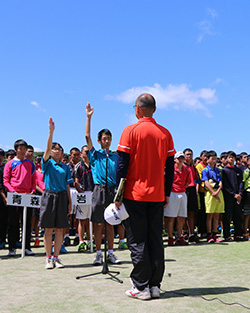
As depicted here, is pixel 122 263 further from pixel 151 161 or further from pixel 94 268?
pixel 151 161

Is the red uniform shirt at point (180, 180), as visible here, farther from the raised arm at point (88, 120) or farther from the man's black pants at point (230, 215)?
the raised arm at point (88, 120)

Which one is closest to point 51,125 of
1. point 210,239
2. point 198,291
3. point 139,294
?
point 139,294

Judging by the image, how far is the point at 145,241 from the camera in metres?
4.00

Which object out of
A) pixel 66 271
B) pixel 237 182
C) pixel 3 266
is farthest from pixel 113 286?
pixel 237 182

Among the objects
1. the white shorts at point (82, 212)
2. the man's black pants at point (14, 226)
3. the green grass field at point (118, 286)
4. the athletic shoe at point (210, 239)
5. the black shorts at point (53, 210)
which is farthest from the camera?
the athletic shoe at point (210, 239)

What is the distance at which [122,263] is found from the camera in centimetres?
605

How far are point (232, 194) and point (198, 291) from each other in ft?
17.4

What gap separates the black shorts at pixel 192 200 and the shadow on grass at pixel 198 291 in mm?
4878

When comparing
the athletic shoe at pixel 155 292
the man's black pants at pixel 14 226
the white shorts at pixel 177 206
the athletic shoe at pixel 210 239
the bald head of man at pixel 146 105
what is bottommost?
the athletic shoe at pixel 155 292

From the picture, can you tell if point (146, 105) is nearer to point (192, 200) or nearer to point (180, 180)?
point (180, 180)

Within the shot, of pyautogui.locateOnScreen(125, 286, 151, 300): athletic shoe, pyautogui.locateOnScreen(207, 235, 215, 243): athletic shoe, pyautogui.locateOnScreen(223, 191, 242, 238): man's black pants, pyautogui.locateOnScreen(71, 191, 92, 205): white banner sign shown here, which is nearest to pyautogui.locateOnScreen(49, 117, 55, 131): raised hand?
pyautogui.locateOnScreen(71, 191, 92, 205): white banner sign

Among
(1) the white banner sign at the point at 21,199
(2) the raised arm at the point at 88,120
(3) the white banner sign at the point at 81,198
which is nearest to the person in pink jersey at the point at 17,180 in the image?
(1) the white banner sign at the point at 21,199

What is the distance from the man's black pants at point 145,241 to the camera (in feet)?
12.8

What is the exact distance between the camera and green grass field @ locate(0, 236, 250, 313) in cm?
353
